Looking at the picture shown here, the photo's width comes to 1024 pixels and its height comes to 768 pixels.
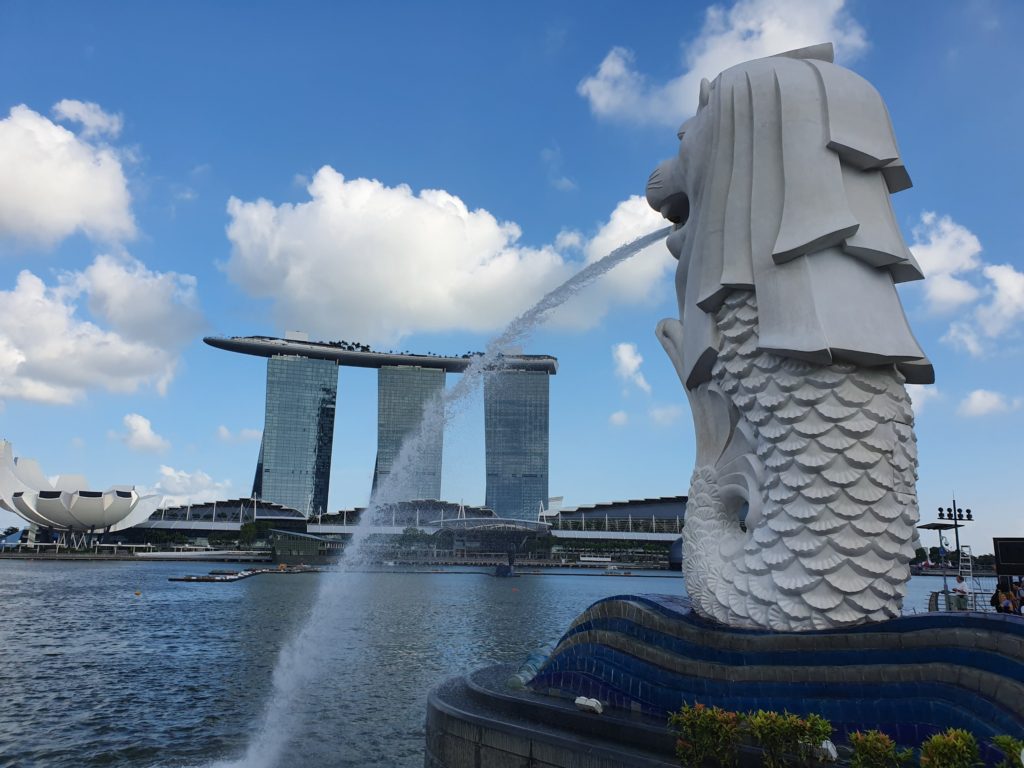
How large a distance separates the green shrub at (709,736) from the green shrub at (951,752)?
152cm

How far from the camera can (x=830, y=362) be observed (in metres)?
7.82

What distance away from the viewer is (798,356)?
7.88 m

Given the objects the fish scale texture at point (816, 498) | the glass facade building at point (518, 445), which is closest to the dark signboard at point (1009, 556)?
the fish scale texture at point (816, 498)

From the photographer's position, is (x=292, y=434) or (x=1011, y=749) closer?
(x=1011, y=749)

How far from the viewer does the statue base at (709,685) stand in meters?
6.01

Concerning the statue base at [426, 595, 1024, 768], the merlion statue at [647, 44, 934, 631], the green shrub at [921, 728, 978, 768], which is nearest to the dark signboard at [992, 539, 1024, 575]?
the merlion statue at [647, 44, 934, 631]

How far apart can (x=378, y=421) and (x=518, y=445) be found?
2184 cm

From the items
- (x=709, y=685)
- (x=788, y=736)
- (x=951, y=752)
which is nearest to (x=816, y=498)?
(x=709, y=685)

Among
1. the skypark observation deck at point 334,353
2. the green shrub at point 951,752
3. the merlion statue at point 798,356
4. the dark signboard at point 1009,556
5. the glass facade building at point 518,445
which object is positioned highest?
the skypark observation deck at point 334,353

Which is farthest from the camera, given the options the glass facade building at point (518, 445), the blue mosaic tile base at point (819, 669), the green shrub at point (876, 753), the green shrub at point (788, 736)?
the glass facade building at point (518, 445)

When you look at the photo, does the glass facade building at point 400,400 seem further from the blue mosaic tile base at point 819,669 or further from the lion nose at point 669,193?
the blue mosaic tile base at point 819,669

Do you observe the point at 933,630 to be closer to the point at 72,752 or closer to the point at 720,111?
the point at 720,111

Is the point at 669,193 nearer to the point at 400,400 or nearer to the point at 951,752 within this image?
the point at 951,752

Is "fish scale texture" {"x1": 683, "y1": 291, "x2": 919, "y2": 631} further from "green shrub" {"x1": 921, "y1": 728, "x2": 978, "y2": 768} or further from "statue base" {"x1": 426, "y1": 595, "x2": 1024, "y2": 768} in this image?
"green shrub" {"x1": 921, "y1": 728, "x2": 978, "y2": 768}
